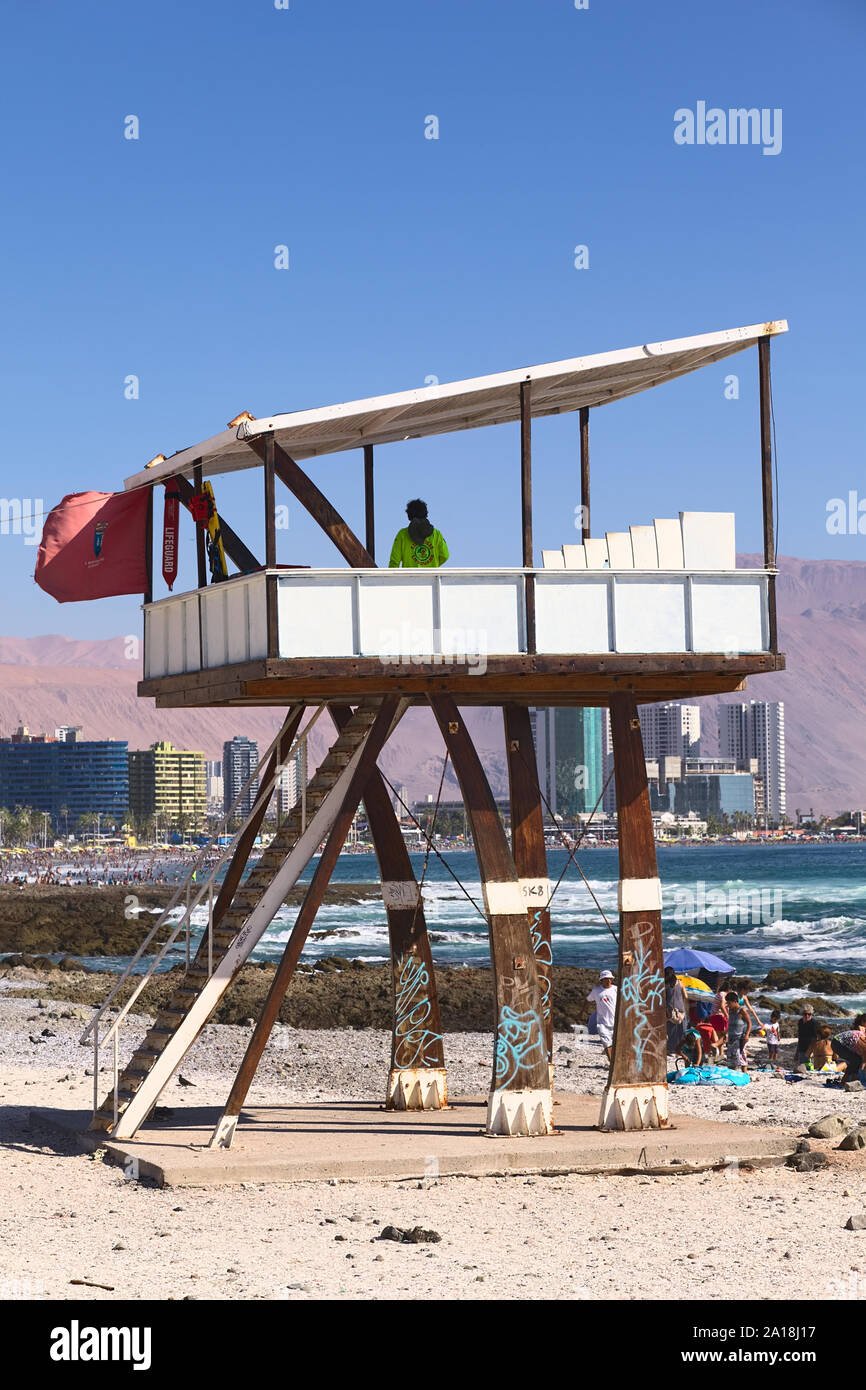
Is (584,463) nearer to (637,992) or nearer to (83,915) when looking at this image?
(637,992)

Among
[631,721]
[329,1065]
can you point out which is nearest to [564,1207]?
[631,721]

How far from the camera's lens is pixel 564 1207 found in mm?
16578

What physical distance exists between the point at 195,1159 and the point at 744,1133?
6.10m

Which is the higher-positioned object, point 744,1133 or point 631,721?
point 631,721

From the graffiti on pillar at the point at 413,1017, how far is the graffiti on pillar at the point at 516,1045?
2.88m

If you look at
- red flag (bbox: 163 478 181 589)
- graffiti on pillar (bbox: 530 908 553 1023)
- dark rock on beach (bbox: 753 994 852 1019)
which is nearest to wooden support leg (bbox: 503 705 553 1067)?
graffiti on pillar (bbox: 530 908 553 1023)

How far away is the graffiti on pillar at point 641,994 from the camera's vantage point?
19641mm

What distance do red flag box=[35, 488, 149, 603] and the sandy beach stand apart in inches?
256

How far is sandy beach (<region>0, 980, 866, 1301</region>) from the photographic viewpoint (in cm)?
1293

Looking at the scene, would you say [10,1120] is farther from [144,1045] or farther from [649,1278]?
[649,1278]

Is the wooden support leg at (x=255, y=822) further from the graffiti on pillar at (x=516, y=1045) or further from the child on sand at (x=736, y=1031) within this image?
the child on sand at (x=736, y=1031)

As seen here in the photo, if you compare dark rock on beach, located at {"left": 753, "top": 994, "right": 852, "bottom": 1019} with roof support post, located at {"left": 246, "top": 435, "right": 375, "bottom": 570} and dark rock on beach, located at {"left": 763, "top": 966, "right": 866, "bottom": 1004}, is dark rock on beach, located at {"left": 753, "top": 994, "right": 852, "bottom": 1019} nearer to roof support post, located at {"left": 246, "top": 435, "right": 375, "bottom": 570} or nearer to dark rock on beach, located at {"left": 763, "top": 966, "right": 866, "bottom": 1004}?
dark rock on beach, located at {"left": 763, "top": 966, "right": 866, "bottom": 1004}

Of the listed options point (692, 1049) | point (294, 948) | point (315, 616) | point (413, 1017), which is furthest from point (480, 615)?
point (692, 1049)
